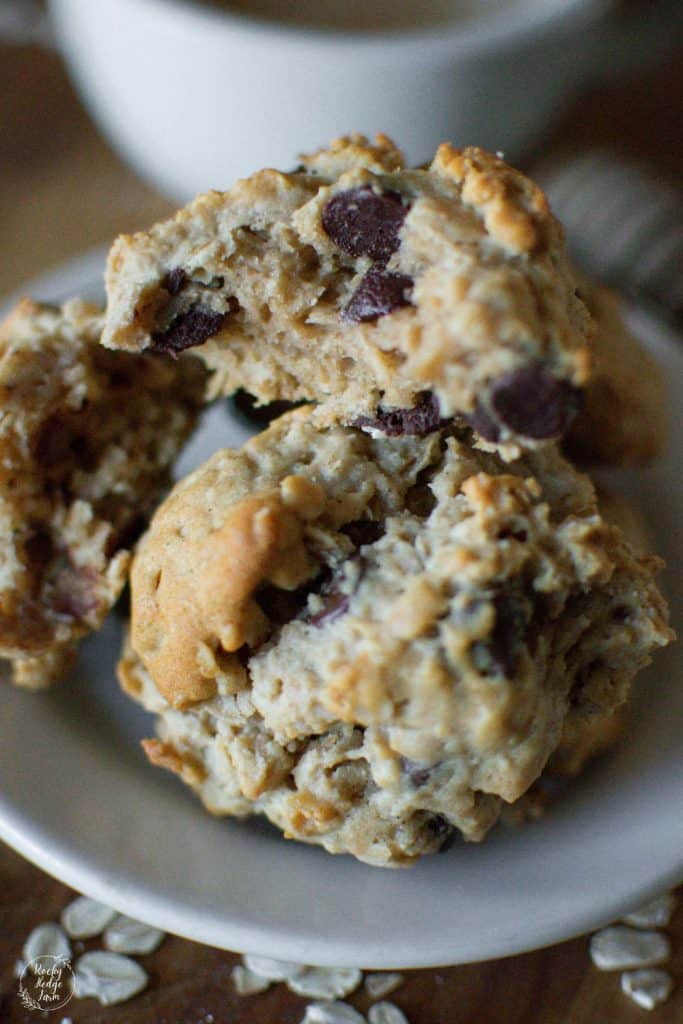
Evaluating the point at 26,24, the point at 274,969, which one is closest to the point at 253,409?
the point at 274,969

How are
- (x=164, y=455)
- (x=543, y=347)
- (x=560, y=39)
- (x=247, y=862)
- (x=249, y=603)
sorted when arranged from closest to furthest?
1. (x=543, y=347)
2. (x=249, y=603)
3. (x=247, y=862)
4. (x=164, y=455)
5. (x=560, y=39)

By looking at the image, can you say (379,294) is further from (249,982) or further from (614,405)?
(249,982)

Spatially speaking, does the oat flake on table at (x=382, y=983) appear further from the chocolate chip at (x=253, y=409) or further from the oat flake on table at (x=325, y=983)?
the chocolate chip at (x=253, y=409)

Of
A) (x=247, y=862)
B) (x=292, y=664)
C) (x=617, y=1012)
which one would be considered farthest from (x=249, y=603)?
(x=617, y=1012)

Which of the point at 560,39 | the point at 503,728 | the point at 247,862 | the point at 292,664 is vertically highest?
the point at 560,39

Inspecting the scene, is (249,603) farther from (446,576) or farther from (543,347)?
(543,347)
